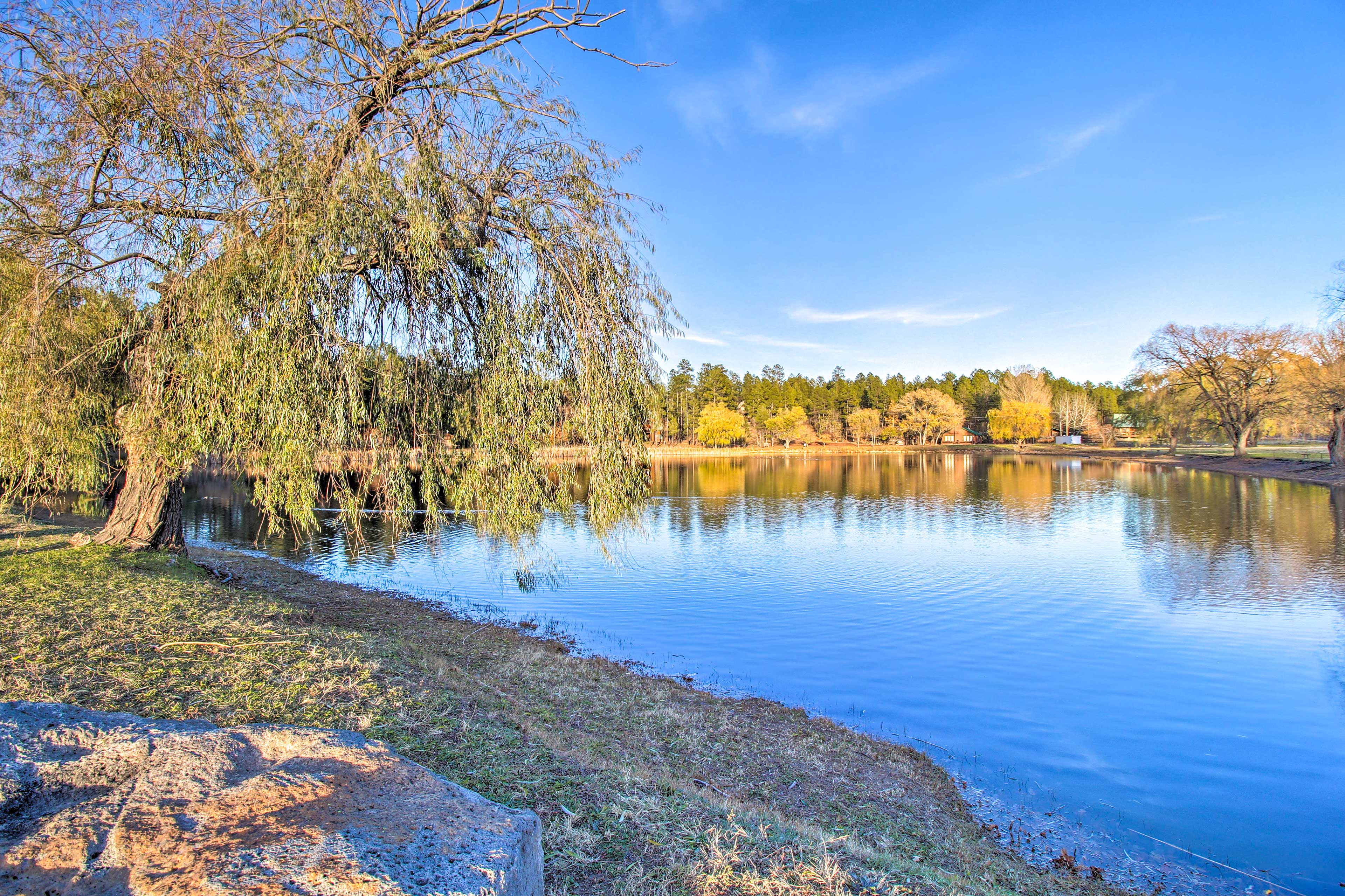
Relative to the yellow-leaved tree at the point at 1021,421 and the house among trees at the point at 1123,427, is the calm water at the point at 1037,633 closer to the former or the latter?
the yellow-leaved tree at the point at 1021,421

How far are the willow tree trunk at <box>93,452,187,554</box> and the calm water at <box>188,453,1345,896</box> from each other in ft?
15.2

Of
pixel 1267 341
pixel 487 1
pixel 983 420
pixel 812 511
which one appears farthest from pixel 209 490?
pixel 983 420

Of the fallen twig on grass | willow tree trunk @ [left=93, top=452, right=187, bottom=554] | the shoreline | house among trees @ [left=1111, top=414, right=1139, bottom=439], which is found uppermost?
house among trees @ [left=1111, top=414, right=1139, bottom=439]

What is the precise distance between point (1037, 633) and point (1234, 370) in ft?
169

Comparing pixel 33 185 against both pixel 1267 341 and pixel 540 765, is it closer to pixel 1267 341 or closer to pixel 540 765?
pixel 540 765

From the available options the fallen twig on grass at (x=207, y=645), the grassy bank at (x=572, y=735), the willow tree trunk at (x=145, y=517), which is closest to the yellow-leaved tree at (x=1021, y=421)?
the grassy bank at (x=572, y=735)

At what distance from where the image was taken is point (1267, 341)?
45.6 meters

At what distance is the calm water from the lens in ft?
19.9

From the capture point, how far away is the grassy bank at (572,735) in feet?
11.8

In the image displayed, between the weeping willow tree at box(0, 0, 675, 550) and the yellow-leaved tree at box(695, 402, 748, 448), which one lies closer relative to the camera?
the weeping willow tree at box(0, 0, 675, 550)

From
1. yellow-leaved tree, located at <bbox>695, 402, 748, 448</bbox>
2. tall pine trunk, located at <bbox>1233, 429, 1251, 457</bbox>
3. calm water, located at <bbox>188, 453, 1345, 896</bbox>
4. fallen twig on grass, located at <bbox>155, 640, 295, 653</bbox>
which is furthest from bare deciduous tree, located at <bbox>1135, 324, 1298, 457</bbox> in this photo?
fallen twig on grass, located at <bbox>155, 640, 295, 653</bbox>

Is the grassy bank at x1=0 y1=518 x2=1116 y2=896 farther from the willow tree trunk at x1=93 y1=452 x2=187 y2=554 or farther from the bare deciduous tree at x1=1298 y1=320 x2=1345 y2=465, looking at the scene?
the bare deciduous tree at x1=1298 y1=320 x2=1345 y2=465

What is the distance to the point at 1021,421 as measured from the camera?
3324 inches

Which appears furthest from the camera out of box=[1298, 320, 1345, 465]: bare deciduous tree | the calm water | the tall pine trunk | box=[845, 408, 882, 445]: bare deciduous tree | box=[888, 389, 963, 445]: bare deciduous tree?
box=[845, 408, 882, 445]: bare deciduous tree
